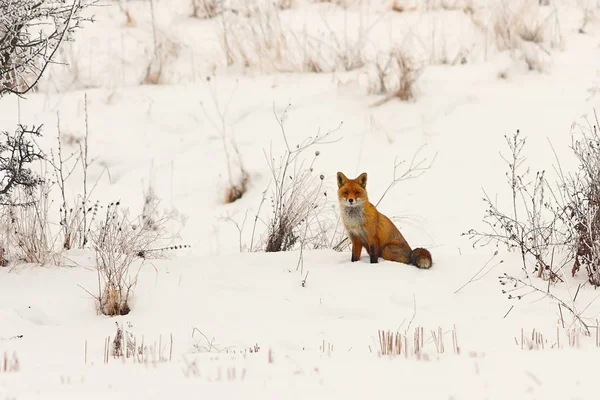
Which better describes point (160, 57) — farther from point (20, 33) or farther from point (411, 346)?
point (411, 346)

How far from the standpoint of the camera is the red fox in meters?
7.12

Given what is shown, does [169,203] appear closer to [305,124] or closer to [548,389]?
[305,124]

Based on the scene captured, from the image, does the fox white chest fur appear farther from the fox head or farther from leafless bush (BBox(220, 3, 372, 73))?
leafless bush (BBox(220, 3, 372, 73))

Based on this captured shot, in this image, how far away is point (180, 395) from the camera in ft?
12.1

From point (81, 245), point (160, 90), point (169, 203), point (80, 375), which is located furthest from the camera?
point (160, 90)

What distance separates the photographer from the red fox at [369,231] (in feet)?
23.4

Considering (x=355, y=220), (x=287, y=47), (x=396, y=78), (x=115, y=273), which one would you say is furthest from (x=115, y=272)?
(x=287, y=47)

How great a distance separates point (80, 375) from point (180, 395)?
2.26 feet

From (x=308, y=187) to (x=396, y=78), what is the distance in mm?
4333

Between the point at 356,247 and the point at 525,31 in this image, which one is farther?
the point at 525,31

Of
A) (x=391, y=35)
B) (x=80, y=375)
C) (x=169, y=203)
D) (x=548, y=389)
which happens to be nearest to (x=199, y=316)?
(x=80, y=375)

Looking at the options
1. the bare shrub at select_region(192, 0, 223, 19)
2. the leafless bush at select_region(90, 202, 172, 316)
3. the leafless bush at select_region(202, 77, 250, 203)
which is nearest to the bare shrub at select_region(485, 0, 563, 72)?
the leafless bush at select_region(202, 77, 250, 203)

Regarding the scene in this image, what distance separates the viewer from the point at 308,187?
8.17 meters

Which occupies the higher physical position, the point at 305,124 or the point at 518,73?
the point at 518,73
